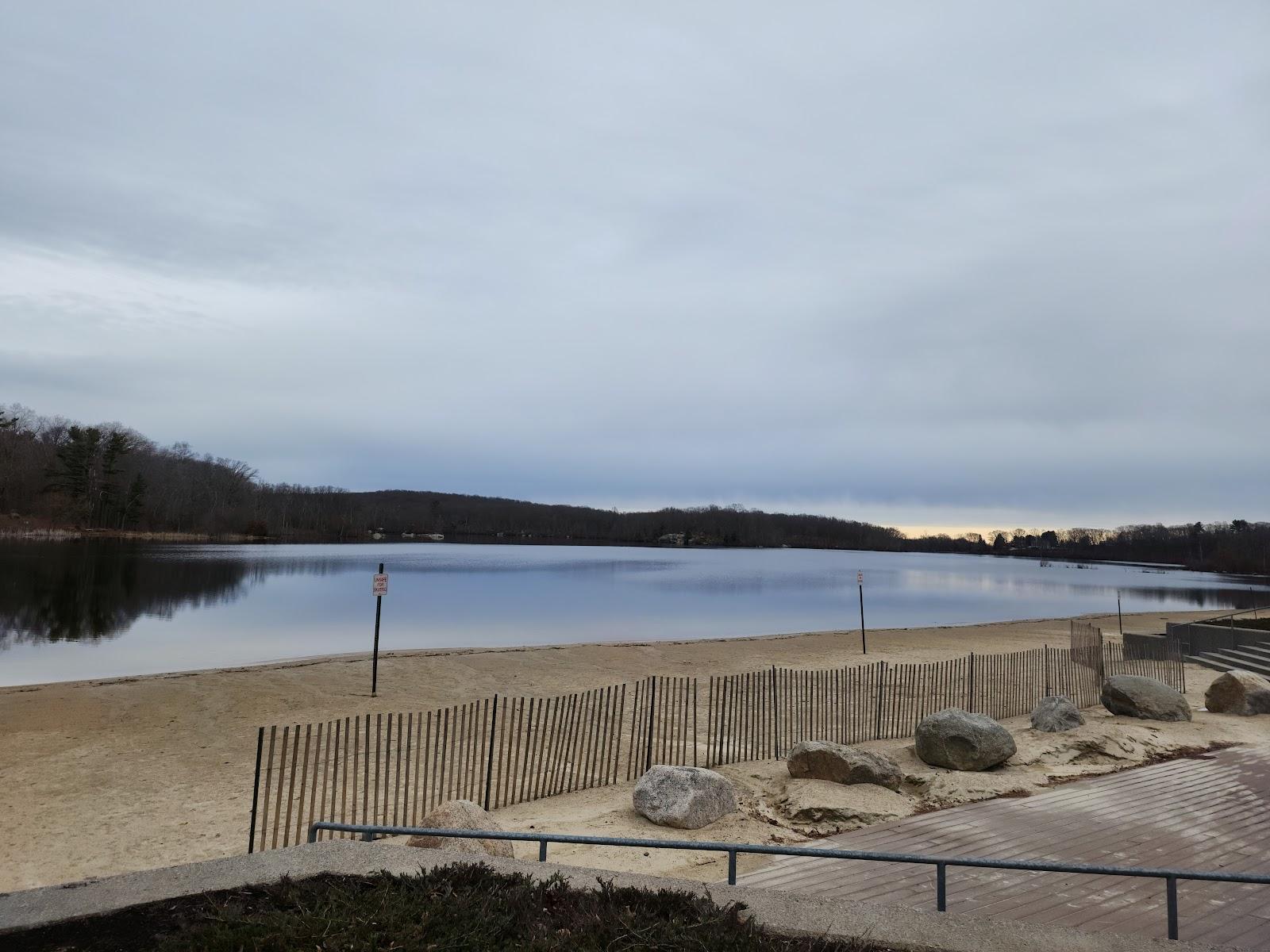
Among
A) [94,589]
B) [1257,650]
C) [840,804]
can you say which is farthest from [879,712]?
[94,589]

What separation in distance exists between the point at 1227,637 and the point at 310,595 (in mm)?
45028

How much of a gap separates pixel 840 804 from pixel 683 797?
6.09 feet

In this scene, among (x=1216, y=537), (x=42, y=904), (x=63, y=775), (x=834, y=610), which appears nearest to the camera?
(x=42, y=904)

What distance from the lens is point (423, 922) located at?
155 inches

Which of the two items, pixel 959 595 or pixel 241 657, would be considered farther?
pixel 959 595

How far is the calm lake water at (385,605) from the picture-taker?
88.3 feet

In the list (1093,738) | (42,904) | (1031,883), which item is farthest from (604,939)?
(1093,738)

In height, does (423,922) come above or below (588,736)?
above

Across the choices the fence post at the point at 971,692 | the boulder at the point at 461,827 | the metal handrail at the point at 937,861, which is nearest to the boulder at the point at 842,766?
the boulder at the point at 461,827

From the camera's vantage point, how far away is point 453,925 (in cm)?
397

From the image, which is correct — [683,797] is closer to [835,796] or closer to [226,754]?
[835,796]

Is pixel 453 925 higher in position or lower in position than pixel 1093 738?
higher

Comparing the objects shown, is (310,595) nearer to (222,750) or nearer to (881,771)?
(222,750)

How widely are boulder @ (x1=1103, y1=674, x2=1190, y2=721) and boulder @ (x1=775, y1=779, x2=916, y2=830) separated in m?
7.81
